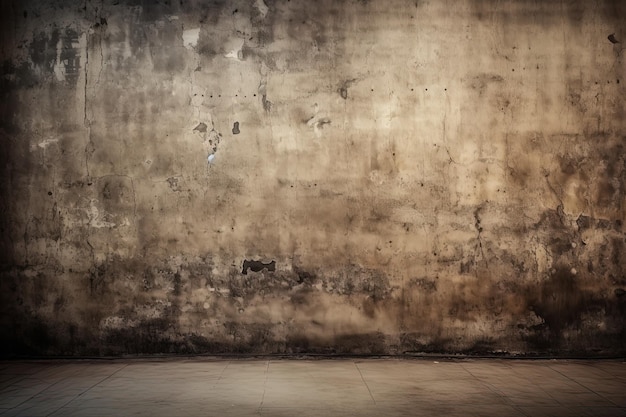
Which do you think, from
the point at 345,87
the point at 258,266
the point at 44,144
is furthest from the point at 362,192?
the point at 44,144

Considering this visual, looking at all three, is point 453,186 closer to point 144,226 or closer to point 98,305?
Answer: point 144,226

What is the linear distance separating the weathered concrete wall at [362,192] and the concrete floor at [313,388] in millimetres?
269

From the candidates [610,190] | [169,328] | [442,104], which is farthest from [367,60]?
[169,328]

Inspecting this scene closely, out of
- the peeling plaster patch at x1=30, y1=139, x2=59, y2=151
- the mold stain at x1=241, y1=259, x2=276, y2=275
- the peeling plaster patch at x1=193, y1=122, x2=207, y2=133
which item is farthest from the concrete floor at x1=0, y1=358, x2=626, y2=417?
the peeling plaster patch at x1=193, y1=122, x2=207, y2=133

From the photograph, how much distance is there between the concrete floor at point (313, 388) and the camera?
11.6ft

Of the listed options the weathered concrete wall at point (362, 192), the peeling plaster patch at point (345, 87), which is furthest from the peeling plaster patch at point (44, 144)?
the peeling plaster patch at point (345, 87)

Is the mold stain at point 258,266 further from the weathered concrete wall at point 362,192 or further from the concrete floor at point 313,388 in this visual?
the concrete floor at point 313,388

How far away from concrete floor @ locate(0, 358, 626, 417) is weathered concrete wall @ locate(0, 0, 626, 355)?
0.27 meters

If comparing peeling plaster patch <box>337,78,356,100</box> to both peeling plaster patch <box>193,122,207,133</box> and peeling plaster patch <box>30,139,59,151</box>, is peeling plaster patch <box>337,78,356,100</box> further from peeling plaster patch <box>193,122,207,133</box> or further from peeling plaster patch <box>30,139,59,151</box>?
peeling plaster patch <box>30,139,59,151</box>

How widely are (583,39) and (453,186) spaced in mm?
1567

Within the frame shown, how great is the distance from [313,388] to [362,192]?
63.6 inches

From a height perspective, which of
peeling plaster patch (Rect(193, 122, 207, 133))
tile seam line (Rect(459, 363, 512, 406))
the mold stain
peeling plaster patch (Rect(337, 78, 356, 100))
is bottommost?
tile seam line (Rect(459, 363, 512, 406))

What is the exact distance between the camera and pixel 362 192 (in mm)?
4820

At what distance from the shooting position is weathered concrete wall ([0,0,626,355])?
15.8ft
